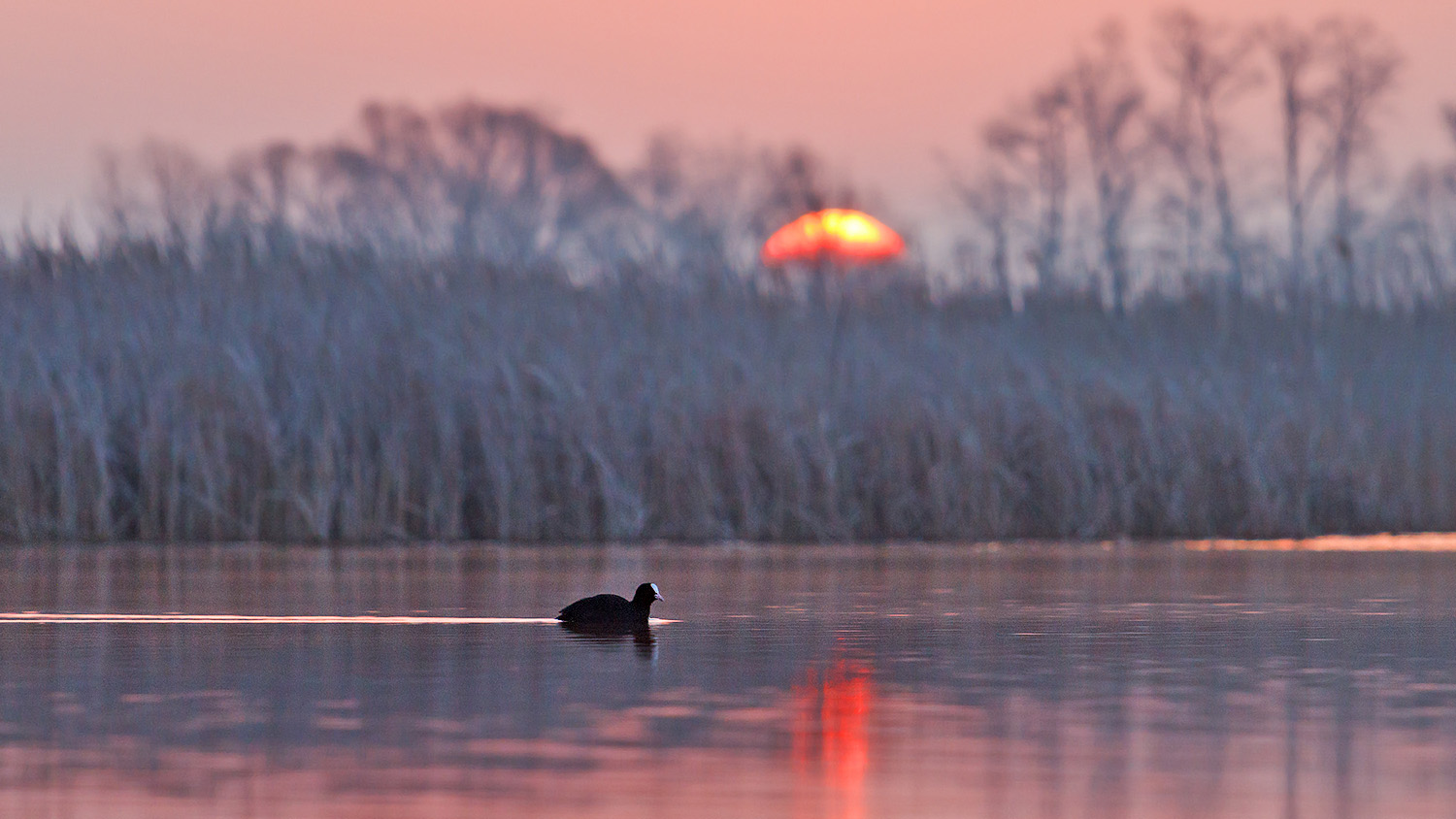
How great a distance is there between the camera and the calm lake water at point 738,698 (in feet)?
16.6

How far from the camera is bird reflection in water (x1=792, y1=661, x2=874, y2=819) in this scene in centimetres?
512

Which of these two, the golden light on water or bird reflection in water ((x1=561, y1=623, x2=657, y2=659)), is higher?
the golden light on water

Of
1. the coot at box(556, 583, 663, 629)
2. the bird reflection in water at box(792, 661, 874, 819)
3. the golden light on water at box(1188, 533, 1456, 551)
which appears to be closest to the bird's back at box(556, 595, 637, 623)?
the coot at box(556, 583, 663, 629)

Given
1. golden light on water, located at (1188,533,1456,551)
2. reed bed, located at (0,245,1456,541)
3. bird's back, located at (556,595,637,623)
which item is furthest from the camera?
reed bed, located at (0,245,1456,541)

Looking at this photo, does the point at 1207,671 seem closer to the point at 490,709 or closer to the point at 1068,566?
the point at 490,709

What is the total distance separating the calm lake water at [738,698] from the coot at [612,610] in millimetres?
217

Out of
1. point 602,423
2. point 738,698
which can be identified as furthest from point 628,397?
point 738,698

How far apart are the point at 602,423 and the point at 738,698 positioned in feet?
29.1

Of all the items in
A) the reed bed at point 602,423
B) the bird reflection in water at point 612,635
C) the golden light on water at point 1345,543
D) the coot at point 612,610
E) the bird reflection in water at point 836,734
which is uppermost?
the reed bed at point 602,423

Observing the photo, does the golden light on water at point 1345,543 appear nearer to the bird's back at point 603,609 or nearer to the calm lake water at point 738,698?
the calm lake water at point 738,698

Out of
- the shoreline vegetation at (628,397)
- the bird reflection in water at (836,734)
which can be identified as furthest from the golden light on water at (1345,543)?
the bird reflection in water at (836,734)

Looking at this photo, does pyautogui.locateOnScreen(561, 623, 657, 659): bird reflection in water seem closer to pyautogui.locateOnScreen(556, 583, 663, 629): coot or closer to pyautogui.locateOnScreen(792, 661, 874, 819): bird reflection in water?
pyautogui.locateOnScreen(556, 583, 663, 629): coot

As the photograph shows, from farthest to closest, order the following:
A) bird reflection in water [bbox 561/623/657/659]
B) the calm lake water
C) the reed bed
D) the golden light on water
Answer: the reed bed → the golden light on water → bird reflection in water [bbox 561/623/657/659] → the calm lake water

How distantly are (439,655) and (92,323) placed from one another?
9067 millimetres
